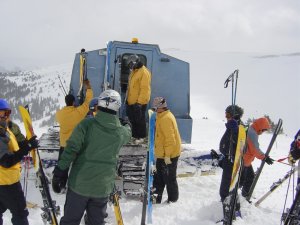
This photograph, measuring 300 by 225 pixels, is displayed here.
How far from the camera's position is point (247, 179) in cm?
736

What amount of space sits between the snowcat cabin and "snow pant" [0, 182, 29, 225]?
4304 millimetres

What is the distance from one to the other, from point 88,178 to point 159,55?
5278 mm

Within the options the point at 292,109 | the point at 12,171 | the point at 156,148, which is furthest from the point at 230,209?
the point at 292,109

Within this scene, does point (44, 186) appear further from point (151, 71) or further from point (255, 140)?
point (151, 71)

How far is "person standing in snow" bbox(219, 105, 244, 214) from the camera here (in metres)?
6.15

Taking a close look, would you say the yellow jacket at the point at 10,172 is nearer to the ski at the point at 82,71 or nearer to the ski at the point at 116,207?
Answer: the ski at the point at 116,207

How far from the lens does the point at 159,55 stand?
9070 mm

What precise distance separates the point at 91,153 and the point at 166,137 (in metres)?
2.69

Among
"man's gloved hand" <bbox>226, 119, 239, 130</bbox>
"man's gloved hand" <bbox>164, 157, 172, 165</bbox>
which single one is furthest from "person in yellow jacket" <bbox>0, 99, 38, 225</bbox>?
"man's gloved hand" <bbox>226, 119, 239, 130</bbox>

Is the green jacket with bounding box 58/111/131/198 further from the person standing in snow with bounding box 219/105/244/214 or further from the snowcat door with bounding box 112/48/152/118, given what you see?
the snowcat door with bounding box 112/48/152/118

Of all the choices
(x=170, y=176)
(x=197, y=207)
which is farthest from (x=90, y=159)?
(x=197, y=207)

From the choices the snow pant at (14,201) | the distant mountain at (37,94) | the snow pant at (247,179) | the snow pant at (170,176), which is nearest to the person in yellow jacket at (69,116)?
the snow pant at (170,176)

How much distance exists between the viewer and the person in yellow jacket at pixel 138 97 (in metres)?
7.88

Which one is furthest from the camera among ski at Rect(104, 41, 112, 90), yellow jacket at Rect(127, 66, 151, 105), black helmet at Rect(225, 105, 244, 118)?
ski at Rect(104, 41, 112, 90)
